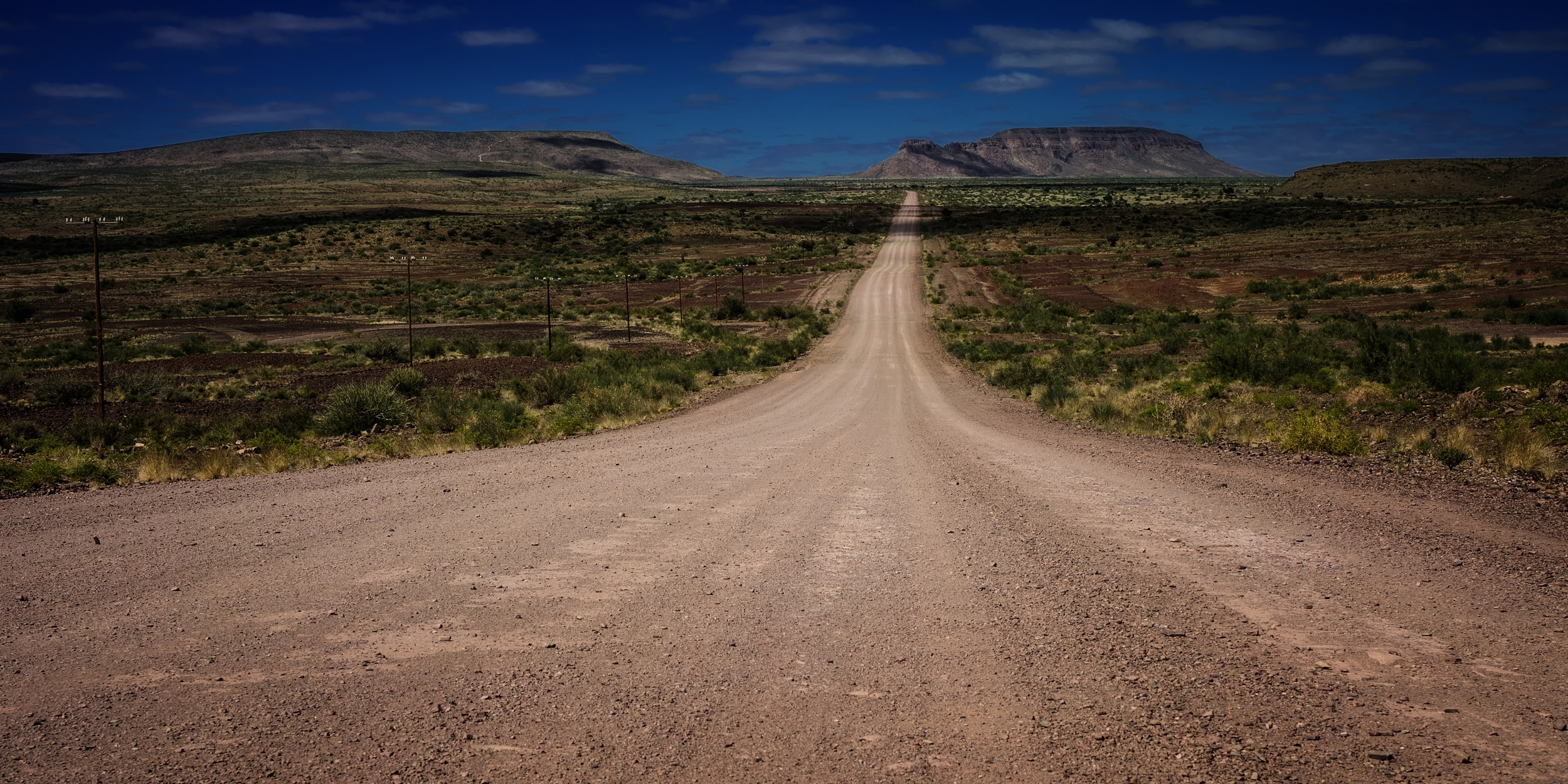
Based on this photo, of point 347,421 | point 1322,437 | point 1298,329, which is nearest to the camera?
Result: point 1322,437

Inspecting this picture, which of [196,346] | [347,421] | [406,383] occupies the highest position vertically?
[196,346]

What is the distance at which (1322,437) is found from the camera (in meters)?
13.9

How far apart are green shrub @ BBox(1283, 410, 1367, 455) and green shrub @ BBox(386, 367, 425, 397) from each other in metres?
24.0

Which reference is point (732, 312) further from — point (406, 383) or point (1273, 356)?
point (1273, 356)

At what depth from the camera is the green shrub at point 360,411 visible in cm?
2069

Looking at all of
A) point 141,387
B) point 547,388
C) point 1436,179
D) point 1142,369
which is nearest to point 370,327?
point 141,387

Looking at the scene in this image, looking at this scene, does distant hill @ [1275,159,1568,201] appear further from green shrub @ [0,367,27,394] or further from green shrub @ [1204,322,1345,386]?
green shrub @ [0,367,27,394]

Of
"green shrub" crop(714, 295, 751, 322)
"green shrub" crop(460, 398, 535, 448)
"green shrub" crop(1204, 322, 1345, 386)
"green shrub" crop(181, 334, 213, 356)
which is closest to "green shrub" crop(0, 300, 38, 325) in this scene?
"green shrub" crop(181, 334, 213, 356)

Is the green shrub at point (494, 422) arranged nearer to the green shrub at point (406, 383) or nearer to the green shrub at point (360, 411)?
the green shrub at point (360, 411)

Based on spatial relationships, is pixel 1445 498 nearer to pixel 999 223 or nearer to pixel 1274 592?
pixel 1274 592

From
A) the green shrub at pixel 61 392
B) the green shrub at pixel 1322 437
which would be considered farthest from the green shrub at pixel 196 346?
the green shrub at pixel 1322 437

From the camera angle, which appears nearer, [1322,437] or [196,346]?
[1322,437]

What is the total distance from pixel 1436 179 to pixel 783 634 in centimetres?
21080

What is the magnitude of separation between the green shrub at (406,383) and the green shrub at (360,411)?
16.5 feet
